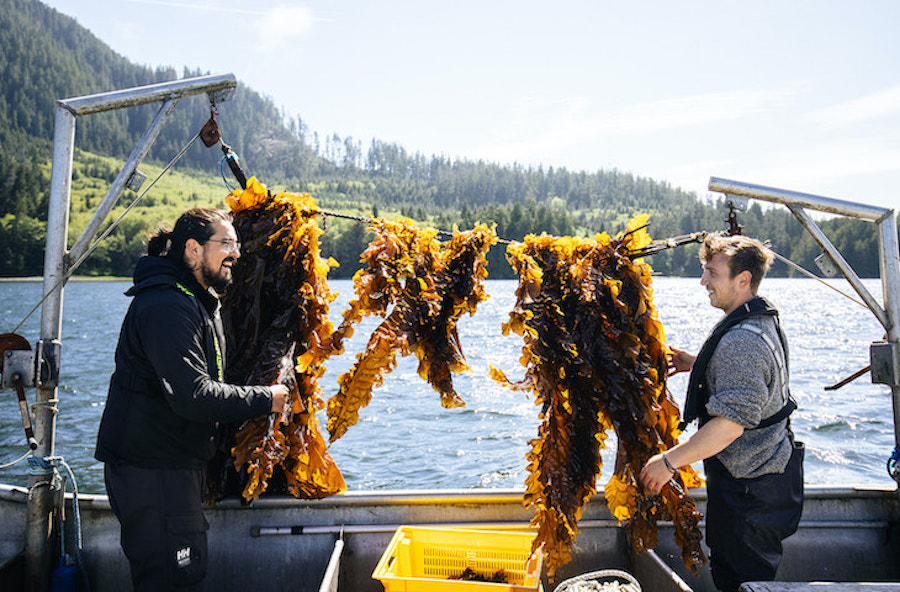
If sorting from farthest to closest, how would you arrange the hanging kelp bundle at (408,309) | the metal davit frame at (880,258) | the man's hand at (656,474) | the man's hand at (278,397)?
1. the metal davit frame at (880,258)
2. the hanging kelp bundle at (408,309)
3. the man's hand at (278,397)
4. the man's hand at (656,474)

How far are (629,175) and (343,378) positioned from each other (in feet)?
669

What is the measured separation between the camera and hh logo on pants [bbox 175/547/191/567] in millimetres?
3021

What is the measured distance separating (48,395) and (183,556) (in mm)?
1609

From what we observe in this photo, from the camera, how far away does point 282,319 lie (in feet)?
13.9

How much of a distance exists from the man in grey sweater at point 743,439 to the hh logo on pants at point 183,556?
2336mm

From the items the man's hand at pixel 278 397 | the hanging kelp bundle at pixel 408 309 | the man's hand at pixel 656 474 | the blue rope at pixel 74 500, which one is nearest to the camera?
the man's hand at pixel 656 474

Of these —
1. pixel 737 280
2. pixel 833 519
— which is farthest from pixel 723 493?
pixel 833 519

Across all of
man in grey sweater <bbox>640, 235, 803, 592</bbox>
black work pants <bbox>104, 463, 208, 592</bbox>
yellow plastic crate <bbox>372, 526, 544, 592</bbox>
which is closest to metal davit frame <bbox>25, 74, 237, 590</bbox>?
black work pants <bbox>104, 463, 208, 592</bbox>

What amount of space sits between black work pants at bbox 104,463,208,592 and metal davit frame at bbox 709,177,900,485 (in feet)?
12.8

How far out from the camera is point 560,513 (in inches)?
150

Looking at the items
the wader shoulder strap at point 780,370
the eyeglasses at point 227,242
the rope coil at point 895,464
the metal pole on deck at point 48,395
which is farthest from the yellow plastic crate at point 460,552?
the rope coil at point 895,464

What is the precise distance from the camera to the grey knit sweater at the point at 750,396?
3.06 meters

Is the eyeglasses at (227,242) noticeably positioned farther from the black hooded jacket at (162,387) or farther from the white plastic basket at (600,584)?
the white plastic basket at (600,584)

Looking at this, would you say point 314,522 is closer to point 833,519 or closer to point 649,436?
point 649,436
